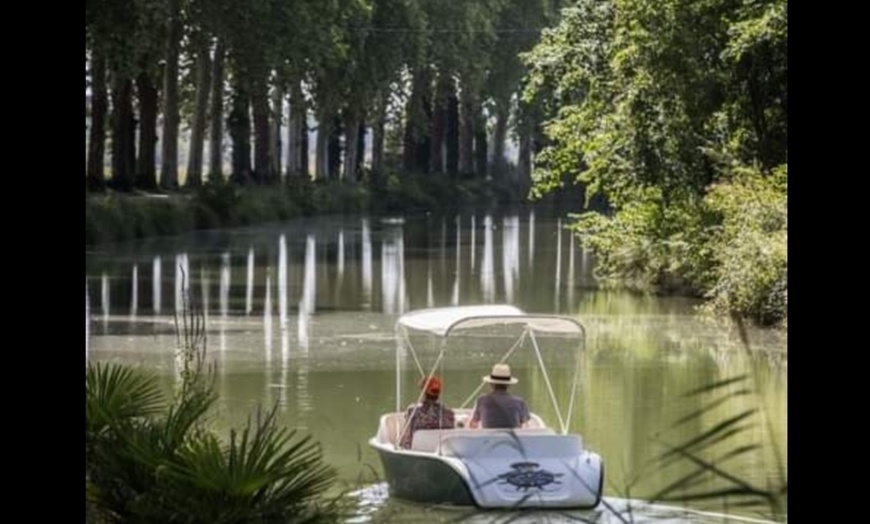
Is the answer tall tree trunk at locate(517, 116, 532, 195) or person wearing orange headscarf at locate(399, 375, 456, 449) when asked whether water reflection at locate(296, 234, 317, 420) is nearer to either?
person wearing orange headscarf at locate(399, 375, 456, 449)

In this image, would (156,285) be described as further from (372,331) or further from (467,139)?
(467,139)

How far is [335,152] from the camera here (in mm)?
93375

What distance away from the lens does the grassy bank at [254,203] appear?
5200cm

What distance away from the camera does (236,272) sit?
43406 mm

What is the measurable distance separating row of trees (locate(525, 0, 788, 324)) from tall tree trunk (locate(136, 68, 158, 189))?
2246cm

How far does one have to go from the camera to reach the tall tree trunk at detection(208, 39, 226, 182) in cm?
7025

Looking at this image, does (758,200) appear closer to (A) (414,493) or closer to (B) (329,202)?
(A) (414,493)

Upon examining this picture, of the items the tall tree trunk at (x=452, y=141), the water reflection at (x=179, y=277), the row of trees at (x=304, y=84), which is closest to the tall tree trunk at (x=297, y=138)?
the row of trees at (x=304, y=84)

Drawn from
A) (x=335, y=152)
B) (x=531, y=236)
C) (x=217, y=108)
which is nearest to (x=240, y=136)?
Result: (x=217, y=108)

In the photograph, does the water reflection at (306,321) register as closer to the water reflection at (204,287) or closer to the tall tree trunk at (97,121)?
the water reflection at (204,287)

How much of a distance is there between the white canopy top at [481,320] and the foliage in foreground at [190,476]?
10082 mm

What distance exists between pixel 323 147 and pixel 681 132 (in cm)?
5017

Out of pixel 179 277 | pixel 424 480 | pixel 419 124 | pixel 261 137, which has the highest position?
pixel 419 124
